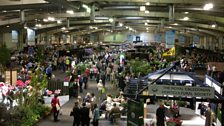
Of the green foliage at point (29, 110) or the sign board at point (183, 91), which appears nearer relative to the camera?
the sign board at point (183, 91)

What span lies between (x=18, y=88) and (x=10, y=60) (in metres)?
17.7

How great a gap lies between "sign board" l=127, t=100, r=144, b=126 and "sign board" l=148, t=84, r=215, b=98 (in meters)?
0.74

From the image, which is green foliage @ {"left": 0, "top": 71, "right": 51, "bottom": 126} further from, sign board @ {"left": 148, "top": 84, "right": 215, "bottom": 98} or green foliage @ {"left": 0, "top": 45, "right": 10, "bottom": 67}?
green foliage @ {"left": 0, "top": 45, "right": 10, "bottom": 67}

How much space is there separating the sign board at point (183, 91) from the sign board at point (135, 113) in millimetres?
735

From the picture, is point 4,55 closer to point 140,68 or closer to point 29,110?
point 140,68

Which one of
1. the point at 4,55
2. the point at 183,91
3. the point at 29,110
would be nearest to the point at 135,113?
the point at 183,91

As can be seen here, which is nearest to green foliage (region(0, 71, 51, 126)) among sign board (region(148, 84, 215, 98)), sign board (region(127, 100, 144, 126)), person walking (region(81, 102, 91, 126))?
person walking (region(81, 102, 91, 126))

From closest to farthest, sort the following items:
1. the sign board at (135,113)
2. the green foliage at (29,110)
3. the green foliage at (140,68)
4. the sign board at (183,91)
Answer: the sign board at (135,113) < the sign board at (183,91) < the green foliage at (29,110) < the green foliage at (140,68)

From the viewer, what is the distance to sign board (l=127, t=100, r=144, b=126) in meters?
9.95

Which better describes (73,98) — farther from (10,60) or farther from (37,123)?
(10,60)

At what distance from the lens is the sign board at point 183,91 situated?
33.3ft

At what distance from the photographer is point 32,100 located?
60.4 ft

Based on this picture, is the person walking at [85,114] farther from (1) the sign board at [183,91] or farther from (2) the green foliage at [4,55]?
(2) the green foliage at [4,55]

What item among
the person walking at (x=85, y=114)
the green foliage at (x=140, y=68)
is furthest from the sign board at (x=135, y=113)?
the green foliage at (x=140, y=68)
